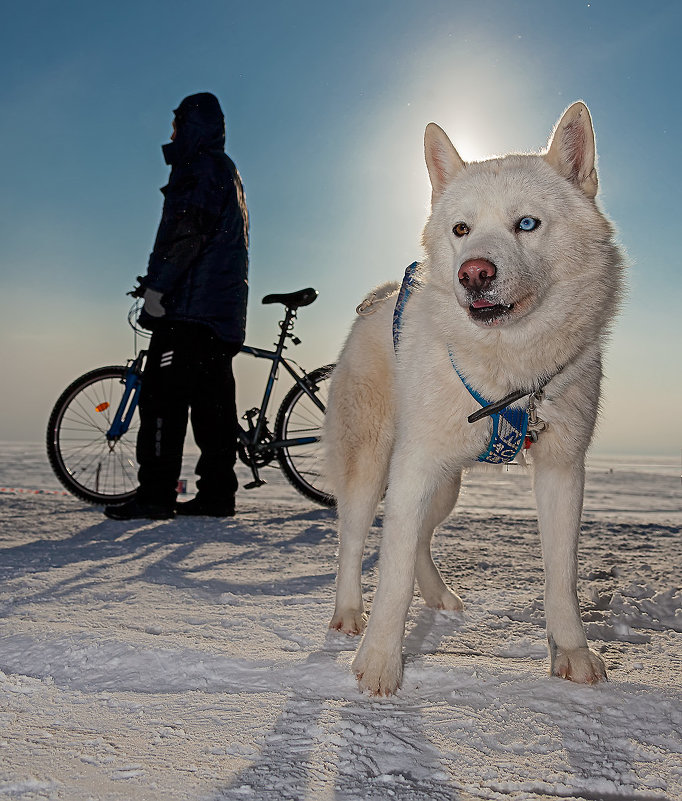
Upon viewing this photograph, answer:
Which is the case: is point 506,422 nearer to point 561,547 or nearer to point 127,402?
point 561,547

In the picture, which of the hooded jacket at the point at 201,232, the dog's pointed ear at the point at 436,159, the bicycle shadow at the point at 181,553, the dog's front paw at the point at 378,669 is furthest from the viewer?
the hooded jacket at the point at 201,232

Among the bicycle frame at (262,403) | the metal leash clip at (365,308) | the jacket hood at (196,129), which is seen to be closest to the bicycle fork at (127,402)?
the bicycle frame at (262,403)

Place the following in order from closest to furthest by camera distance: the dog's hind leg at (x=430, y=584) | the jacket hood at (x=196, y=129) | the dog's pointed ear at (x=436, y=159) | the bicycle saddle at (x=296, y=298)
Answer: the dog's pointed ear at (x=436, y=159) → the dog's hind leg at (x=430, y=584) → the jacket hood at (x=196, y=129) → the bicycle saddle at (x=296, y=298)

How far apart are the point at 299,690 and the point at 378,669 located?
0.77 feet

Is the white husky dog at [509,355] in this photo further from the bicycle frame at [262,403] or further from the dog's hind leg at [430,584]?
the bicycle frame at [262,403]

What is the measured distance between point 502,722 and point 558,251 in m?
1.39

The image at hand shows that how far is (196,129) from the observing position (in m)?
5.18

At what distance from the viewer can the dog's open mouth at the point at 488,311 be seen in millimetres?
1974

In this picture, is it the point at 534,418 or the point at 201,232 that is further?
the point at 201,232

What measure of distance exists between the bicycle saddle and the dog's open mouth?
4368 millimetres

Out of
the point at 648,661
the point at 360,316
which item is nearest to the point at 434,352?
the point at 360,316

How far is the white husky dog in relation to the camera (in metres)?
2.03

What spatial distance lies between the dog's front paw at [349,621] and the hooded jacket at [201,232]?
3138 mm

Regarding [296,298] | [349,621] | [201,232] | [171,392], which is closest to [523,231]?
[349,621]
